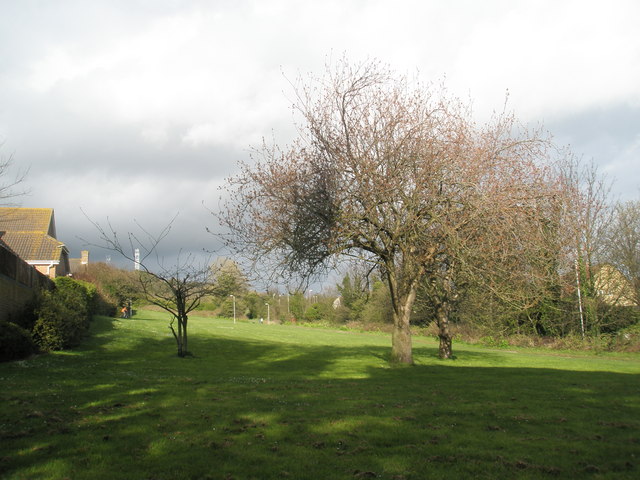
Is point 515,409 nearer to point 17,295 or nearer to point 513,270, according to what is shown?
point 513,270

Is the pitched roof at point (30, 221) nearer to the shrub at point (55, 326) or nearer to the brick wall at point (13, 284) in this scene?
the brick wall at point (13, 284)

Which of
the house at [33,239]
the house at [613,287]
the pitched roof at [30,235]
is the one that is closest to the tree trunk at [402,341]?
the house at [613,287]

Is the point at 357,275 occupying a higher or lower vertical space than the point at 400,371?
higher

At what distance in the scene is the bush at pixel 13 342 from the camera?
1526cm

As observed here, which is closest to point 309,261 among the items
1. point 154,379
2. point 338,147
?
point 338,147

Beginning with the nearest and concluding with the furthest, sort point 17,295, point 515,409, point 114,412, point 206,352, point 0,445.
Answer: point 0,445, point 114,412, point 515,409, point 17,295, point 206,352

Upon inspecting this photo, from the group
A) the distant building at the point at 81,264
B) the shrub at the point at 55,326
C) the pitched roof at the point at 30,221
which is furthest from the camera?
the distant building at the point at 81,264

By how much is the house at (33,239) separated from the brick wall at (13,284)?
61.3ft

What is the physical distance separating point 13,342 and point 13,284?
313 cm

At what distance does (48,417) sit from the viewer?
23.9 feet

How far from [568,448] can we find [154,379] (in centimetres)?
960

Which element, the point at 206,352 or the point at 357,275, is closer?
the point at 357,275

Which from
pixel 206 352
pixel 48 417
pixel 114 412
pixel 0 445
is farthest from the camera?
pixel 206 352

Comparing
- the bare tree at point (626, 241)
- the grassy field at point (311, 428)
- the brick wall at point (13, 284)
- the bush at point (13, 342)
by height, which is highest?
the bare tree at point (626, 241)
